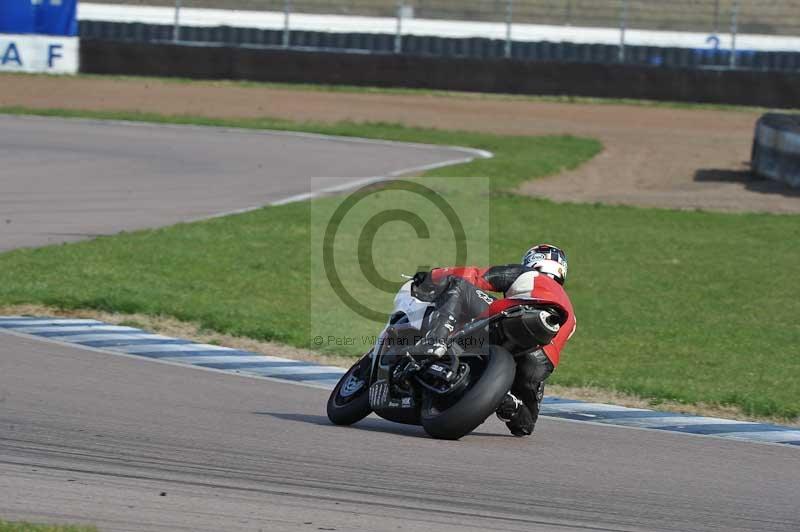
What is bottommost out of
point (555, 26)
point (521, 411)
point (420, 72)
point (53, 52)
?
point (521, 411)

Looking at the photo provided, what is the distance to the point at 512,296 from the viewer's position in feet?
23.1

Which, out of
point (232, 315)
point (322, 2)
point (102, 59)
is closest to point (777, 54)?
point (322, 2)

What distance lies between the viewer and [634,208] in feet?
62.3

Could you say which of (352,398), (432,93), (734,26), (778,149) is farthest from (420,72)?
(352,398)

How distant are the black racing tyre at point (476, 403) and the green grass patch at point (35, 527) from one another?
7.64 ft

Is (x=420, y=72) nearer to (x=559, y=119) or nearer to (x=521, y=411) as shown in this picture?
(x=559, y=119)

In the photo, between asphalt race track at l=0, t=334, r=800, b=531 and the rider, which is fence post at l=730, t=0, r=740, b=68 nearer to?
asphalt race track at l=0, t=334, r=800, b=531

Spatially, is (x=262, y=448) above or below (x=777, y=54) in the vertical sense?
below

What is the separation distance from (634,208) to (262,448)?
43.3 ft

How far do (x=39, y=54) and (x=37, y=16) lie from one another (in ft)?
3.51

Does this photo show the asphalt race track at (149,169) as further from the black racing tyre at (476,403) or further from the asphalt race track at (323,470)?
the black racing tyre at (476,403)

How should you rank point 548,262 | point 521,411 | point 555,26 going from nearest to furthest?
point 548,262, point 521,411, point 555,26

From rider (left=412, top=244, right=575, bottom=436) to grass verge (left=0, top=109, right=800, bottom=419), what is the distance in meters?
2.23

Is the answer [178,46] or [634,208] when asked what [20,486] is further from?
[178,46]
